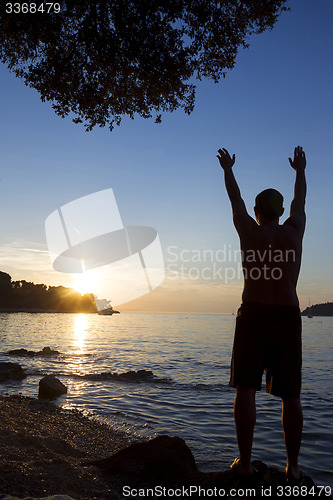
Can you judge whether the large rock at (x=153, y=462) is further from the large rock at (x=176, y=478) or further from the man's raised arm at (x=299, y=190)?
the man's raised arm at (x=299, y=190)

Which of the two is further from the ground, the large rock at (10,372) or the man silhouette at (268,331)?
the man silhouette at (268,331)

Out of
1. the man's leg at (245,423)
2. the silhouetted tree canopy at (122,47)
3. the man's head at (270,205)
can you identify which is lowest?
the man's leg at (245,423)

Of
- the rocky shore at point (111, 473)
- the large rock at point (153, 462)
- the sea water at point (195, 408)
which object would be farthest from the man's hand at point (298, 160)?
the sea water at point (195, 408)

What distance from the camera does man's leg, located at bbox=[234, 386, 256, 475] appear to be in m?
3.37

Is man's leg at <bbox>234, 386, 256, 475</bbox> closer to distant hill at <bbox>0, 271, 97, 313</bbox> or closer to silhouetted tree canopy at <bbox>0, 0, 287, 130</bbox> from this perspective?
silhouetted tree canopy at <bbox>0, 0, 287, 130</bbox>

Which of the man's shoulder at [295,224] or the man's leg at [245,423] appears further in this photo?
the man's shoulder at [295,224]

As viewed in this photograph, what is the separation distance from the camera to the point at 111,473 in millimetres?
4652

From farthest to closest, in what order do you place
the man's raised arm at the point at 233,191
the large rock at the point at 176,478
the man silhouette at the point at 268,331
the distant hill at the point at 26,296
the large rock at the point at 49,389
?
the distant hill at the point at 26,296 → the large rock at the point at 49,389 → the man's raised arm at the point at 233,191 → the man silhouette at the point at 268,331 → the large rock at the point at 176,478

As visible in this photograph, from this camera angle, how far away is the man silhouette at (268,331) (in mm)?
3439

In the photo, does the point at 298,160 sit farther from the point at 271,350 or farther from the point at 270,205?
the point at 271,350

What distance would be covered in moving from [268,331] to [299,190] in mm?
1815

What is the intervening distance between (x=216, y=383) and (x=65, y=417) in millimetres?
8544

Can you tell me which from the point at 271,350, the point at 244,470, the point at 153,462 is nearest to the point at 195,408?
the point at 153,462

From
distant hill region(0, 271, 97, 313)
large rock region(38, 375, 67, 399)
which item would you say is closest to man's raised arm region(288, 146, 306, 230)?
large rock region(38, 375, 67, 399)
